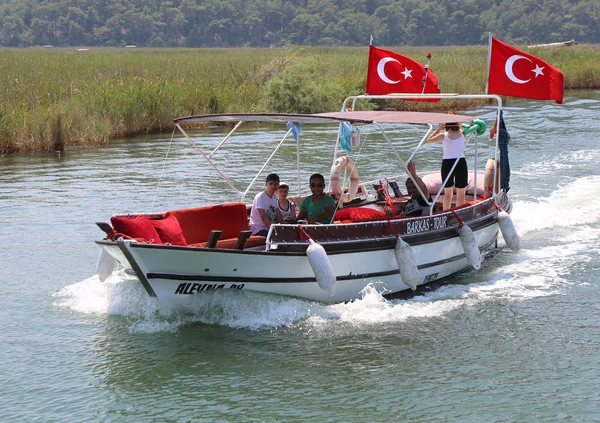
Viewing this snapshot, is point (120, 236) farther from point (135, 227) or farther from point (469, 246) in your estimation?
point (469, 246)

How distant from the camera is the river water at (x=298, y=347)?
824 centimetres

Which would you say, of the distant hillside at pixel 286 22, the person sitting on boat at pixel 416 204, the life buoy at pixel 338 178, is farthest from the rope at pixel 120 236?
the distant hillside at pixel 286 22

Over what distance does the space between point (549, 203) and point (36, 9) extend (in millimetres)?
95368

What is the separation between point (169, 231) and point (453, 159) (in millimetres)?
4541

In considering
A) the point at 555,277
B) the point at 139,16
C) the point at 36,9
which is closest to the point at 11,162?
the point at 555,277

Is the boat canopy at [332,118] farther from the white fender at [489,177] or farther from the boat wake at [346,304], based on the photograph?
the white fender at [489,177]

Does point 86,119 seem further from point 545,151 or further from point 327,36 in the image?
point 327,36

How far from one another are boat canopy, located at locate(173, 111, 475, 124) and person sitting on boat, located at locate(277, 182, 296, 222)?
0.87 m

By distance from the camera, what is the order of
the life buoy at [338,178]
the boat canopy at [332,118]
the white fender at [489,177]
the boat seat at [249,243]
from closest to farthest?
the boat canopy at [332,118] → the boat seat at [249,243] → the life buoy at [338,178] → the white fender at [489,177]

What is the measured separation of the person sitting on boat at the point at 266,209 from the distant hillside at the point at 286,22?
8865 cm

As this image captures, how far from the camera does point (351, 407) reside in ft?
26.9

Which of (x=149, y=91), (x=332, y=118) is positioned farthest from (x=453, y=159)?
(x=149, y=91)

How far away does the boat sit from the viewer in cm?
965

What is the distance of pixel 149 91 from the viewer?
27.1 m
